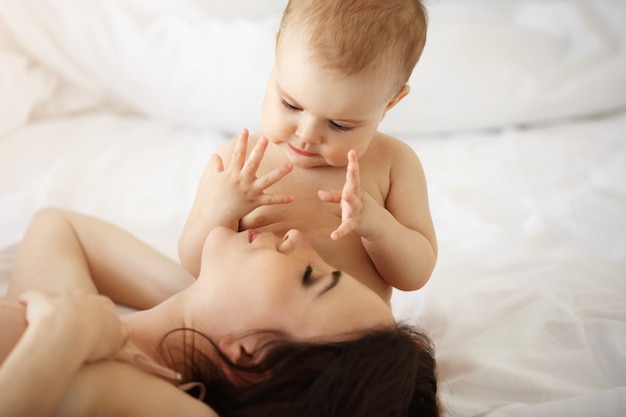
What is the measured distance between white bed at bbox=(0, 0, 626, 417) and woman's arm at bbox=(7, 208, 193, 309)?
0.52 ft

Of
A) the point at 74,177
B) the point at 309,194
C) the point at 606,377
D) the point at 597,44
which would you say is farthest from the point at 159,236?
the point at 597,44

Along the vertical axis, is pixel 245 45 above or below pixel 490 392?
above

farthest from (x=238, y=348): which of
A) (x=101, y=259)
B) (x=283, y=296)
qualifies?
(x=101, y=259)

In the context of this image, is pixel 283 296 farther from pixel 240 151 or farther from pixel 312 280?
pixel 240 151

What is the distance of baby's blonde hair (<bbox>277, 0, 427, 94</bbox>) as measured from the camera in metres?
0.89

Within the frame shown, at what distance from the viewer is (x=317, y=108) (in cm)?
92

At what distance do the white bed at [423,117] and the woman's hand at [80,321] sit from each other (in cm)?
54

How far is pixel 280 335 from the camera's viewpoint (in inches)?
33.4

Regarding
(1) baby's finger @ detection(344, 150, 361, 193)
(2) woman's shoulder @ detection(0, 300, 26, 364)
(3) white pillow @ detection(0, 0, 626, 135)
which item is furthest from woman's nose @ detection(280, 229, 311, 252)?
(3) white pillow @ detection(0, 0, 626, 135)

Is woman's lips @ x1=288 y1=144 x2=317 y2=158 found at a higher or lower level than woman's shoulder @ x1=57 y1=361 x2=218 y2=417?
higher

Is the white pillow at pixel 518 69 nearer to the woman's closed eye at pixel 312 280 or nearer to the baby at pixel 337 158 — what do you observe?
the baby at pixel 337 158

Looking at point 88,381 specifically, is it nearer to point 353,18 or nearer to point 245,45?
point 353,18

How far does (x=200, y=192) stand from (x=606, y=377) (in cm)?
70

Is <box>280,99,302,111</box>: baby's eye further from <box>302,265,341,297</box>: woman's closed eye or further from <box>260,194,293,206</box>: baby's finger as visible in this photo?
<box>302,265,341,297</box>: woman's closed eye
